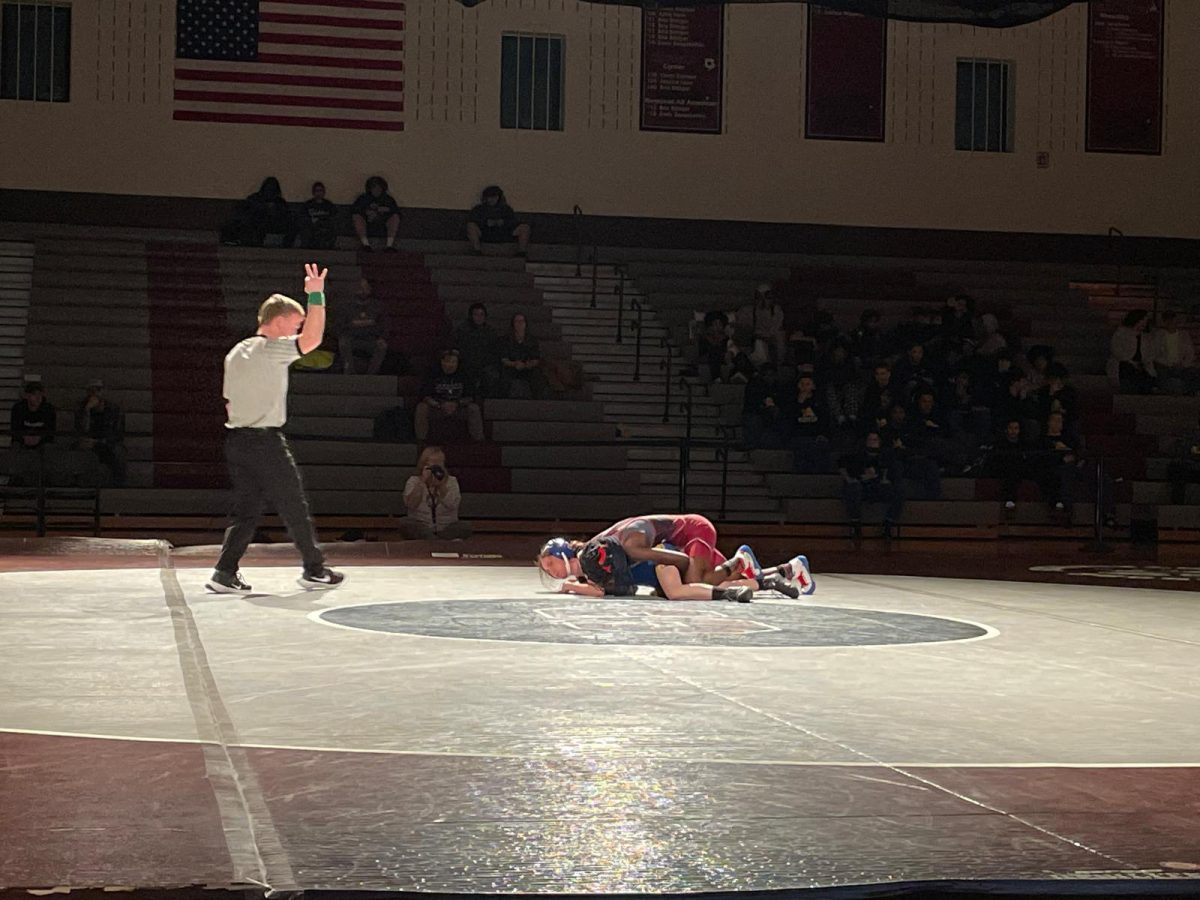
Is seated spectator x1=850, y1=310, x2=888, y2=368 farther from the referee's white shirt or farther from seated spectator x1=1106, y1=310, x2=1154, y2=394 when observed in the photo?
the referee's white shirt

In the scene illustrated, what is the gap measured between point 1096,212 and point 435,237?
25.8ft

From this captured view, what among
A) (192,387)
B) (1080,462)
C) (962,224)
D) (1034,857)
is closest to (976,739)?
(1034,857)

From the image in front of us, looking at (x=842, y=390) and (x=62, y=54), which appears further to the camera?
(x=62, y=54)

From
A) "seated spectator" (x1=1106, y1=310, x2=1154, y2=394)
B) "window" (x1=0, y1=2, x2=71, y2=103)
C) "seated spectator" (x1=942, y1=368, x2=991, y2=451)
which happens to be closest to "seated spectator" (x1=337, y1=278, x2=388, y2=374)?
"window" (x1=0, y1=2, x2=71, y2=103)

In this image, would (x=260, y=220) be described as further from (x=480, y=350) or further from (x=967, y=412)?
(x=967, y=412)

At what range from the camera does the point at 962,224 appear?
1962 cm

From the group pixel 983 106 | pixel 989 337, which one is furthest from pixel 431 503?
pixel 983 106

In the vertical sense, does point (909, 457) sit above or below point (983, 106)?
below

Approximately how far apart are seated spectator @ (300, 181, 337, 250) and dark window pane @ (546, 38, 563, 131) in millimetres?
3020

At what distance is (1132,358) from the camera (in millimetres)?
16688

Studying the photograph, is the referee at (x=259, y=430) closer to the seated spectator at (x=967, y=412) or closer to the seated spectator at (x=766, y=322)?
the seated spectator at (x=967, y=412)

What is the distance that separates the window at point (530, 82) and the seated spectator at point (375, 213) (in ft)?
6.22

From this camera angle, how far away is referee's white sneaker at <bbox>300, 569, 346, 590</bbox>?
7742 mm

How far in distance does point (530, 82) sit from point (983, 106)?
17.8 ft
